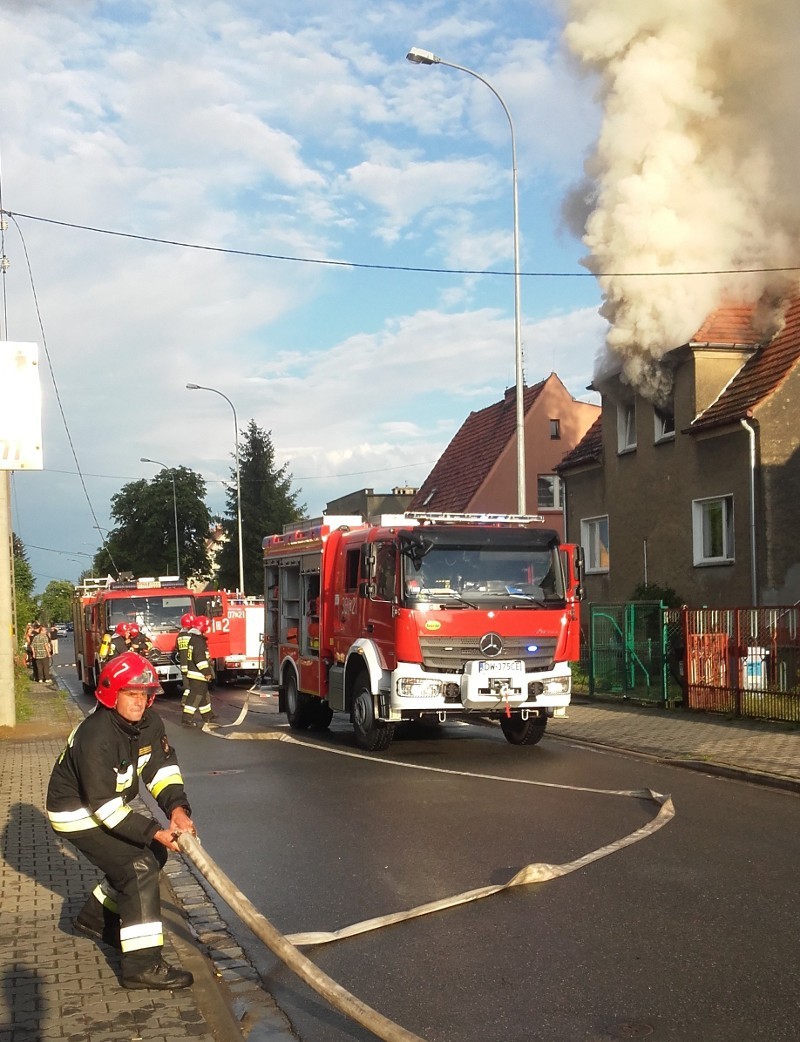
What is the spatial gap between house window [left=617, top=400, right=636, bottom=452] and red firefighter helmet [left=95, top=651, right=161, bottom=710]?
21593 mm

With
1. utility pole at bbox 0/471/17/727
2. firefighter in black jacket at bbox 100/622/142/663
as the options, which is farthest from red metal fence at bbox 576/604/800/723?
utility pole at bbox 0/471/17/727

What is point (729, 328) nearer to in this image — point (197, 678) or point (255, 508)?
point (197, 678)

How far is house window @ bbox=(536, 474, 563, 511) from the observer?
43906mm

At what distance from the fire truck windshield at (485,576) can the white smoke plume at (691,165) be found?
34.3ft

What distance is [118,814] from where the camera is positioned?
510cm

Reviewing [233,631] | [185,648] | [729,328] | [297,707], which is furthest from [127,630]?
[729,328]

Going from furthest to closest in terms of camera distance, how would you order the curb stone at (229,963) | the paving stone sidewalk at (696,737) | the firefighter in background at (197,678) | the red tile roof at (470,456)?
the red tile roof at (470,456) → the firefighter in background at (197,678) → the paving stone sidewalk at (696,737) → the curb stone at (229,963)

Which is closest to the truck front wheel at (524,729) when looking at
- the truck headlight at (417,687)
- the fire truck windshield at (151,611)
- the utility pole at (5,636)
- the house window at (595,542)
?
the truck headlight at (417,687)

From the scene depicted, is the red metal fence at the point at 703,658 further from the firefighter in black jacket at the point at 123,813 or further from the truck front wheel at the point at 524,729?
the firefighter in black jacket at the point at 123,813

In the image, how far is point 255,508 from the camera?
70875 millimetres

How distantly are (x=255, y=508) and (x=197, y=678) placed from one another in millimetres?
54189

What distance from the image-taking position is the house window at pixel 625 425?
2589 cm

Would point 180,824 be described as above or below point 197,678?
above

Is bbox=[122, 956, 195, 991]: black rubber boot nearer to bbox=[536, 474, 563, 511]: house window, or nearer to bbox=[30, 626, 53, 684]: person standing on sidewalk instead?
bbox=[30, 626, 53, 684]: person standing on sidewalk
